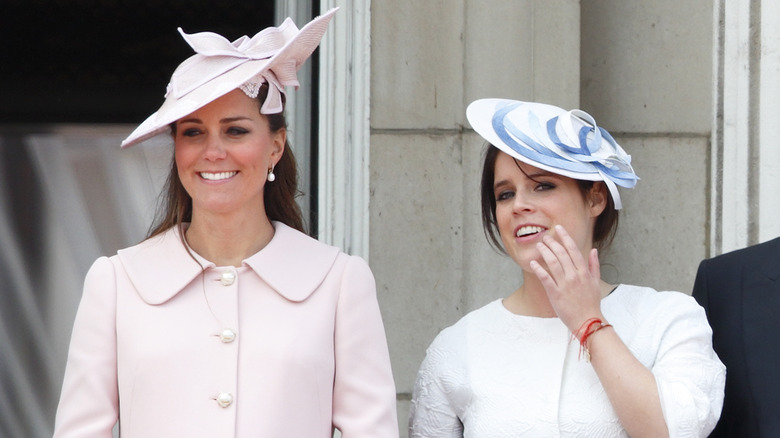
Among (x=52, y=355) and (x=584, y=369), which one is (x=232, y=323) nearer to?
(x=584, y=369)

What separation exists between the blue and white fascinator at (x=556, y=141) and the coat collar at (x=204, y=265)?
0.50 metres

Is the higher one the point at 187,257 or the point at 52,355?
the point at 187,257

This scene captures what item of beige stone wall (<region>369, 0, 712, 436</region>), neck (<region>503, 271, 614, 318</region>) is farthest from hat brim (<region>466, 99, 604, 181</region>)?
beige stone wall (<region>369, 0, 712, 436</region>)

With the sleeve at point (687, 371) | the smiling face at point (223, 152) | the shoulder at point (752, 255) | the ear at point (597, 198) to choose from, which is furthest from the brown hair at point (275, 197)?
the shoulder at point (752, 255)

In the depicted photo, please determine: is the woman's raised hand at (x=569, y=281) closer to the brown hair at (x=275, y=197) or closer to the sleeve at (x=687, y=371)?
the sleeve at (x=687, y=371)

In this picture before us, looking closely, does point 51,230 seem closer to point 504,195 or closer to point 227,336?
point 227,336

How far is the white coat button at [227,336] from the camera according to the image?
2.95 m

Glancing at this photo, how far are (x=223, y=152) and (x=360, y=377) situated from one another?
60 centimetres

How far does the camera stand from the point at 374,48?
461 cm

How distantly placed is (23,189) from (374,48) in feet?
4.55

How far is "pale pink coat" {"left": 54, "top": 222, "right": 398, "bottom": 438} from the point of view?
9.53 ft

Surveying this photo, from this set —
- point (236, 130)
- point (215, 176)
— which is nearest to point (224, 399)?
point (215, 176)

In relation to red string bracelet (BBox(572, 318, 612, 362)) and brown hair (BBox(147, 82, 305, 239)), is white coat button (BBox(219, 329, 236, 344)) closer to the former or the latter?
brown hair (BBox(147, 82, 305, 239))

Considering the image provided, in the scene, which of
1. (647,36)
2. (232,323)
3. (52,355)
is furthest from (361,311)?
(647,36)
